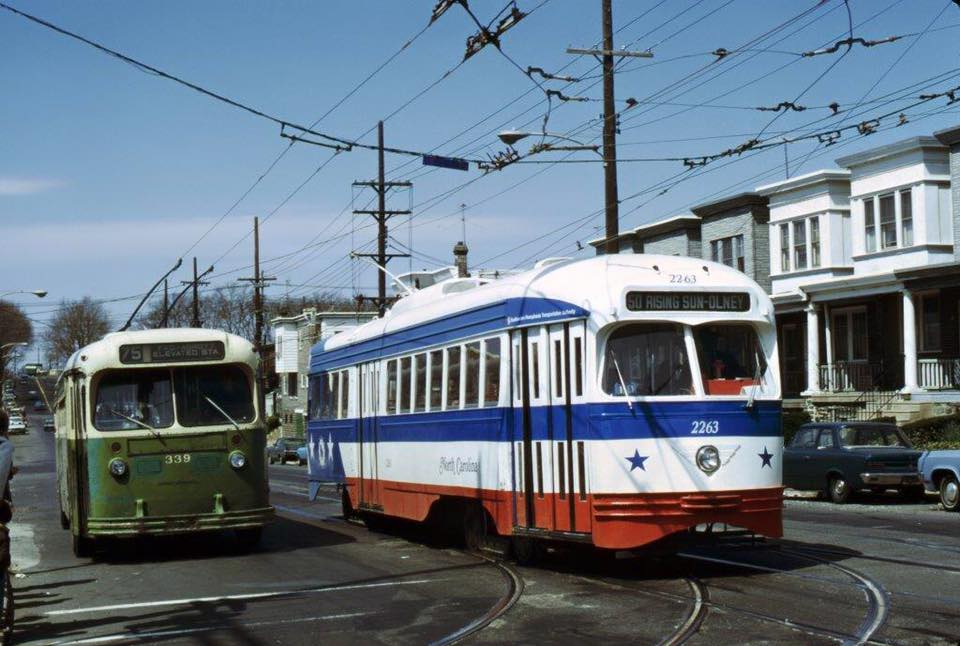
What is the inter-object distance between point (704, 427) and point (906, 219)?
28.3 metres

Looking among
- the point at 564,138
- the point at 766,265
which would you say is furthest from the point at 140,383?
the point at 766,265

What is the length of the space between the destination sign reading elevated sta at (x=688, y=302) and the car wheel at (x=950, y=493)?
10575 mm

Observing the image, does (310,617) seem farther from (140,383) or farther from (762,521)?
(140,383)

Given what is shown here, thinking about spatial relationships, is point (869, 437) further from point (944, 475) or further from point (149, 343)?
point (149, 343)

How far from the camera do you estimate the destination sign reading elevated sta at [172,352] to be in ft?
56.0

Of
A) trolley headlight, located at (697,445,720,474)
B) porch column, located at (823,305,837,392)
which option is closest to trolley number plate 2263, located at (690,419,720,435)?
trolley headlight, located at (697,445,720,474)

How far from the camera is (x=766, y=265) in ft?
154

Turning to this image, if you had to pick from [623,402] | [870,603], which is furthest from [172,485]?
[870,603]

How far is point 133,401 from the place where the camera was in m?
17.0

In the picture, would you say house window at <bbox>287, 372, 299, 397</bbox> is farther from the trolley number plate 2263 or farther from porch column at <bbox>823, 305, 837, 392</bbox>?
the trolley number plate 2263

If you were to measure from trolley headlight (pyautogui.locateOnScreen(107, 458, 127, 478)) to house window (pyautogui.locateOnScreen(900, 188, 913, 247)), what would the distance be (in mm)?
28332

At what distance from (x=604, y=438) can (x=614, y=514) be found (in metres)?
0.73

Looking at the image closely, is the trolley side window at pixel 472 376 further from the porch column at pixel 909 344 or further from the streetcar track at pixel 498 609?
the porch column at pixel 909 344

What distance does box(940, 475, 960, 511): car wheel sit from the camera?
22.2 metres
